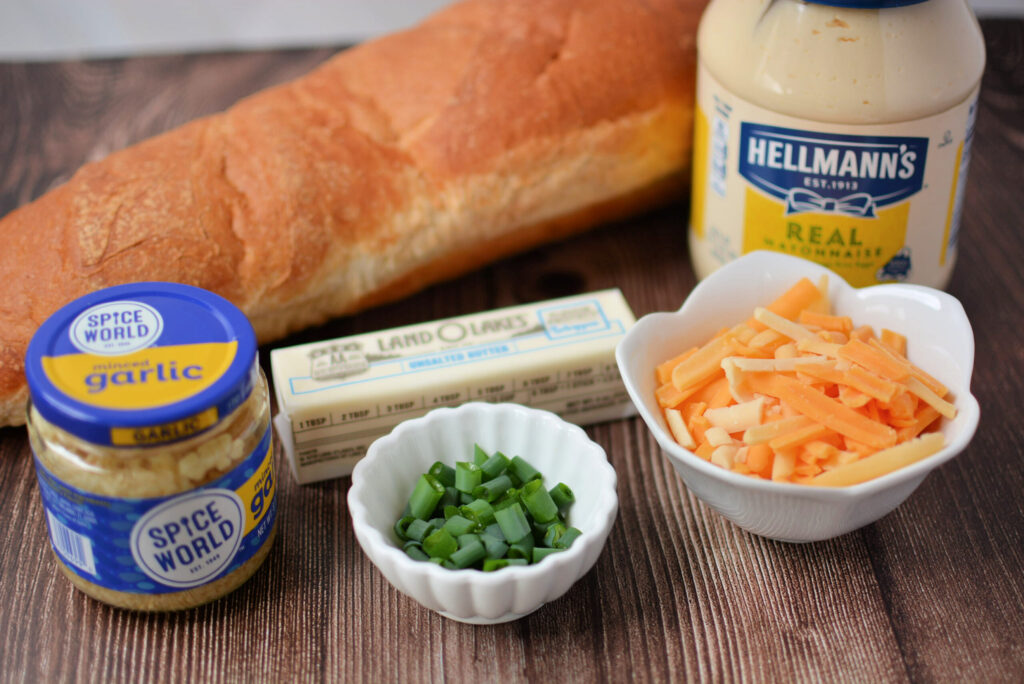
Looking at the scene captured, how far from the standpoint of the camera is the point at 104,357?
44.5 inches

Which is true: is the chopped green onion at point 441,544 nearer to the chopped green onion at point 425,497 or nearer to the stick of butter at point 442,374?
the chopped green onion at point 425,497

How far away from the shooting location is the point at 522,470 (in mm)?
1305

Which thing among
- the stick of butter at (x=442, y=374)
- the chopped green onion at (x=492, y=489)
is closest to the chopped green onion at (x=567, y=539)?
the chopped green onion at (x=492, y=489)

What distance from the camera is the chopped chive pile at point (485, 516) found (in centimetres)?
119

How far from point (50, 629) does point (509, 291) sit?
0.90m

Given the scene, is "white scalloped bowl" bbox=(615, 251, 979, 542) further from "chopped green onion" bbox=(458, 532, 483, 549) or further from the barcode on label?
the barcode on label

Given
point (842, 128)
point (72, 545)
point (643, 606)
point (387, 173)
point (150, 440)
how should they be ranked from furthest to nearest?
point (387, 173), point (842, 128), point (643, 606), point (72, 545), point (150, 440)

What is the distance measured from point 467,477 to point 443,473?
58 millimetres

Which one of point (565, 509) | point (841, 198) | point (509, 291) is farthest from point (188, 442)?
point (841, 198)

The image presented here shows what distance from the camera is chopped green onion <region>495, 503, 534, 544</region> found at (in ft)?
3.96

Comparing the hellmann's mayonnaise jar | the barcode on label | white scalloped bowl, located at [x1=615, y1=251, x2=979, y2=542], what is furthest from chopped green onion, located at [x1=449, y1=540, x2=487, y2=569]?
the hellmann's mayonnaise jar

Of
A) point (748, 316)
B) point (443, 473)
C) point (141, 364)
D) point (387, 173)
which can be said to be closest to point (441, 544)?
point (443, 473)

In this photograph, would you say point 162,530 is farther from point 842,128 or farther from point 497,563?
point 842,128

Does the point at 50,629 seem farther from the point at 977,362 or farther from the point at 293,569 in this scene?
the point at 977,362
